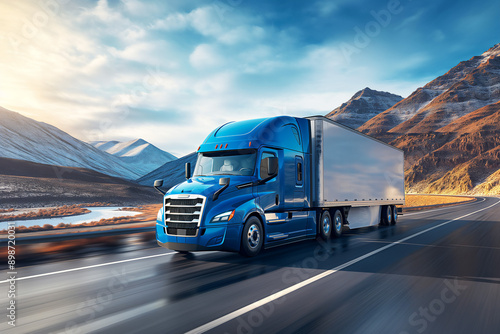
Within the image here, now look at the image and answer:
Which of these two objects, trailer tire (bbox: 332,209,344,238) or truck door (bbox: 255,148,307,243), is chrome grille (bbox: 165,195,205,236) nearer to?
truck door (bbox: 255,148,307,243)

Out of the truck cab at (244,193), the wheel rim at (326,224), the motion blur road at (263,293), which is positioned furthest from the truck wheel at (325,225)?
A: the motion blur road at (263,293)

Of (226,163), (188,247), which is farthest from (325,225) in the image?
(188,247)

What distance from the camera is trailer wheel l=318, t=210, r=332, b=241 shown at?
12586mm

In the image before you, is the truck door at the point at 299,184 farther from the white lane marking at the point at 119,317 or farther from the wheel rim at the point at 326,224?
the white lane marking at the point at 119,317

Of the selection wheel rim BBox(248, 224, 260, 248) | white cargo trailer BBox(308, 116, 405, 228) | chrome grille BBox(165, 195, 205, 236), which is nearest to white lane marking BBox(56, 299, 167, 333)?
chrome grille BBox(165, 195, 205, 236)

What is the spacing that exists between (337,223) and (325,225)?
1.09m

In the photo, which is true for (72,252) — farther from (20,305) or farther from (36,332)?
(36,332)

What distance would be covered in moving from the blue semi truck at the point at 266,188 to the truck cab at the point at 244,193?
21mm

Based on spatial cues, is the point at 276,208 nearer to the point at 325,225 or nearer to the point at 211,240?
the point at 211,240

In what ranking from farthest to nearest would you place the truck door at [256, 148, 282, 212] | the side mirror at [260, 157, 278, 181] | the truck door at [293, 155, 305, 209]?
the truck door at [293, 155, 305, 209] < the truck door at [256, 148, 282, 212] < the side mirror at [260, 157, 278, 181]

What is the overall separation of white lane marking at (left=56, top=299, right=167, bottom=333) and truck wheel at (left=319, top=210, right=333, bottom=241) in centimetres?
784

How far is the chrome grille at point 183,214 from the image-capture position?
27.5 ft

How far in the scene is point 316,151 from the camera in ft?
40.2

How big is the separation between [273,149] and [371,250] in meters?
3.74
